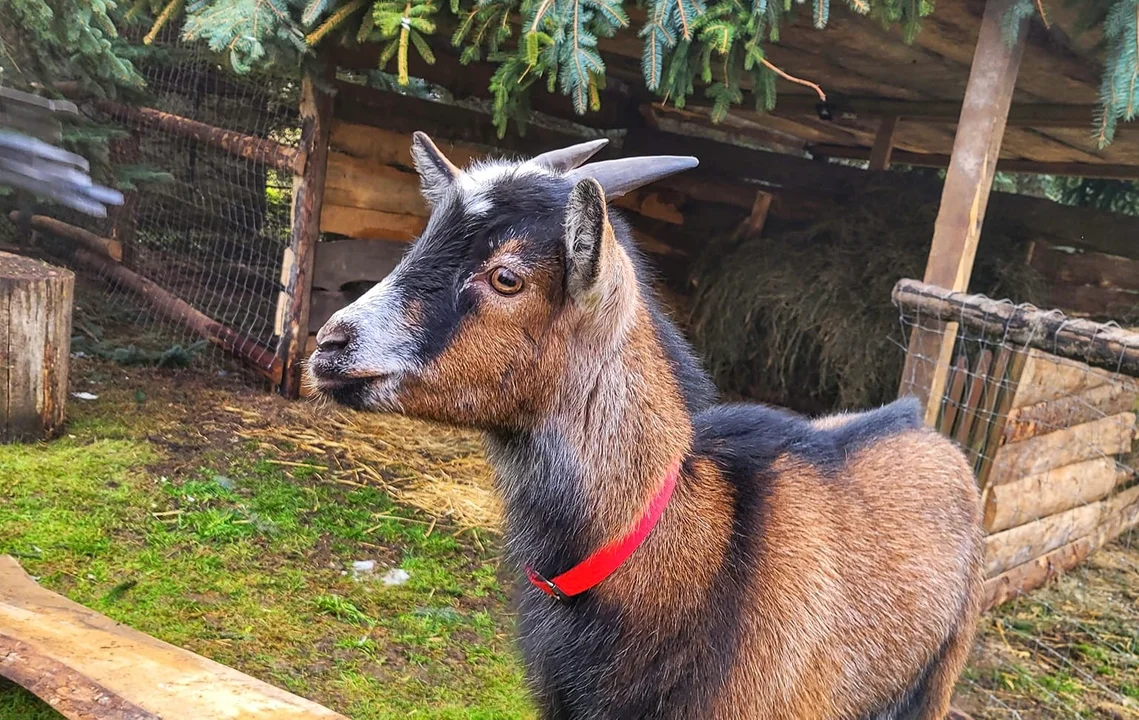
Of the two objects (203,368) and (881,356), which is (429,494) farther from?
(881,356)

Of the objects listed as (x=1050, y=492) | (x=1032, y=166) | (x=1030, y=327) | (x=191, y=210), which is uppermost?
(x=1032, y=166)

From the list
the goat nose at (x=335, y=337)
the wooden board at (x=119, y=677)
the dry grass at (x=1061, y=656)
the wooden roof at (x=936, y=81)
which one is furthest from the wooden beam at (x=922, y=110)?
the wooden board at (x=119, y=677)

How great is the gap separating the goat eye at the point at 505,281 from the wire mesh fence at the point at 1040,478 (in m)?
2.05

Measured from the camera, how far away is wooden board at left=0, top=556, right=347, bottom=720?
7.05ft

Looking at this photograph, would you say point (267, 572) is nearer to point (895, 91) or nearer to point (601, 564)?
point (601, 564)

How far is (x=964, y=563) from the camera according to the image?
260 centimetres

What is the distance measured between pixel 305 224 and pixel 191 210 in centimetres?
222

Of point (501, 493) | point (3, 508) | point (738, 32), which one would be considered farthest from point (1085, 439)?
point (3, 508)

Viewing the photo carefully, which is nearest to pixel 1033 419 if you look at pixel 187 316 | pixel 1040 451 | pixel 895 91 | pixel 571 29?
pixel 1040 451

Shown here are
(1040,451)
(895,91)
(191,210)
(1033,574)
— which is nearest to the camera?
(1040,451)

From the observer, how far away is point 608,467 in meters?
1.92

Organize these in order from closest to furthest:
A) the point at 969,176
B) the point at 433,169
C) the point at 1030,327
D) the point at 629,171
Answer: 1. the point at 629,171
2. the point at 433,169
3. the point at 1030,327
4. the point at 969,176

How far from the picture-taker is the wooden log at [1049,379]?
364 centimetres

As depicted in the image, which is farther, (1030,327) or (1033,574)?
(1033,574)
